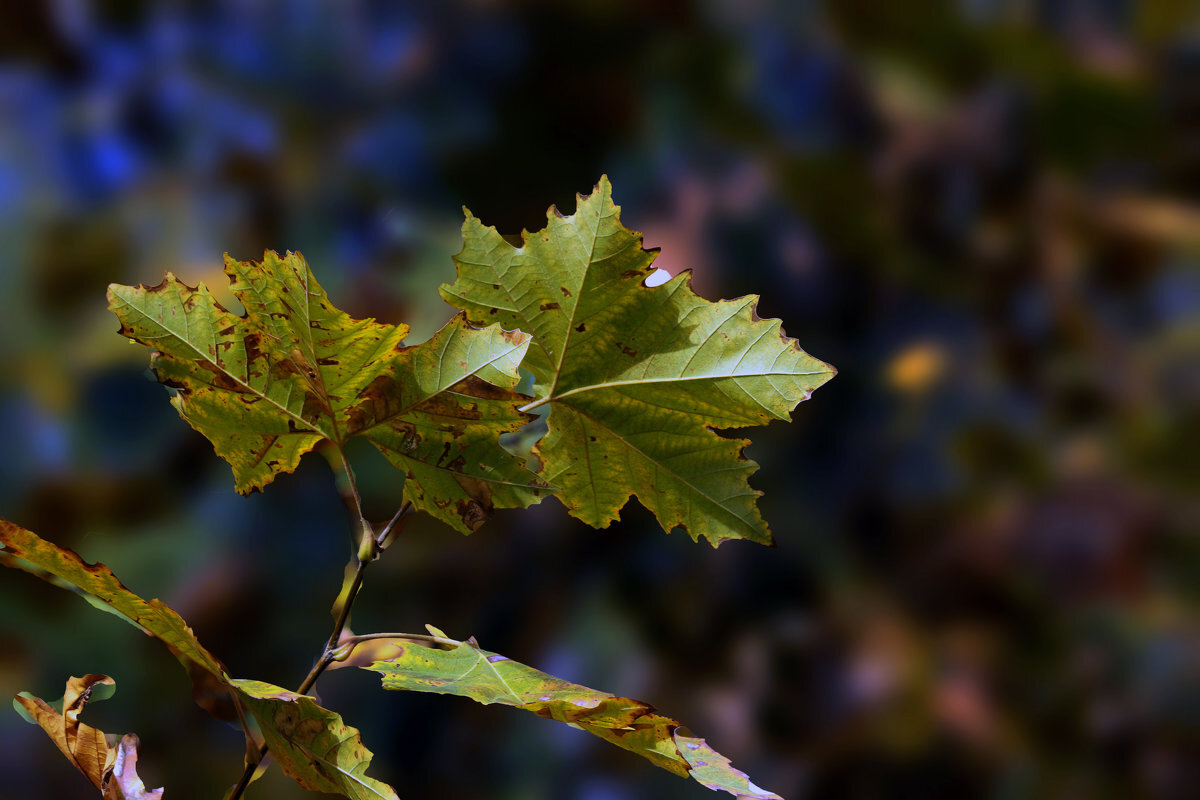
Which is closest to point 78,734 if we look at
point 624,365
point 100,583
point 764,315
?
point 100,583

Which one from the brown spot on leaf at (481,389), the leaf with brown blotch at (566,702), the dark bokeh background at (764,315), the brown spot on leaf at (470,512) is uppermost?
the dark bokeh background at (764,315)

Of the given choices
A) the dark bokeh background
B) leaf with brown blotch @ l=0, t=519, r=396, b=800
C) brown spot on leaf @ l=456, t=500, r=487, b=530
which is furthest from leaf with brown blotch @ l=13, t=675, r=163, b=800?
the dark bokeh background

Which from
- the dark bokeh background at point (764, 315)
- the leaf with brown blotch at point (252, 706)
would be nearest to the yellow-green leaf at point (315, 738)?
the leaf with brown blotch at point (252, 706)

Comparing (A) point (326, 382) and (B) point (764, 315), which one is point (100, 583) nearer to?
(A) point (326, 382)

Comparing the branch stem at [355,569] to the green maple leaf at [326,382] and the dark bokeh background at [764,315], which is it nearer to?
the green maple leaf at [326,382]

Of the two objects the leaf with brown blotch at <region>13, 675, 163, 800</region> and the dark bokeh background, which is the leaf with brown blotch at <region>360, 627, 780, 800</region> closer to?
the leaf with brown blotch at <region>13, 675, 163, 800</region>

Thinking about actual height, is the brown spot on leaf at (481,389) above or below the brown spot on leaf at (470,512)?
above

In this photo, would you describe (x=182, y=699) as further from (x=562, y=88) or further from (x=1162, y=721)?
(x=1162, y=721)
